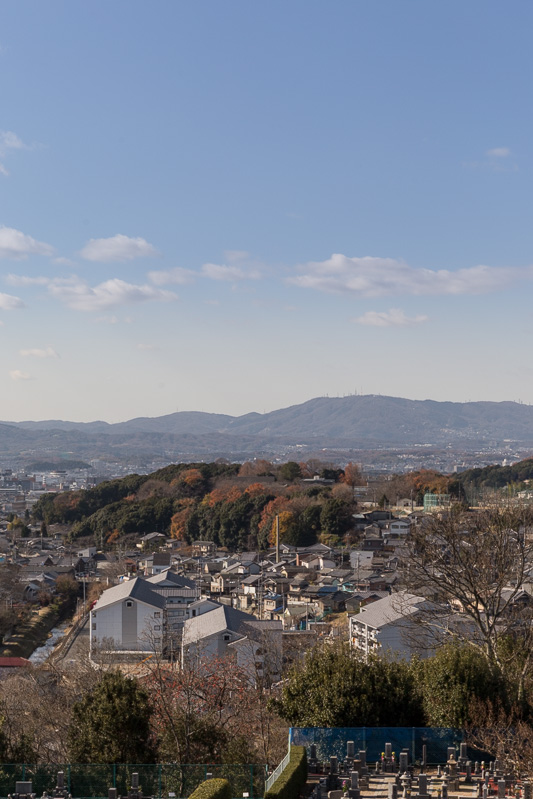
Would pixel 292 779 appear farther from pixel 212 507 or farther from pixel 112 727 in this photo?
pixel 212 507

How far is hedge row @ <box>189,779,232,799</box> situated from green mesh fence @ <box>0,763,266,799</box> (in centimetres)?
99

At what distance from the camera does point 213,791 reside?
6.81m

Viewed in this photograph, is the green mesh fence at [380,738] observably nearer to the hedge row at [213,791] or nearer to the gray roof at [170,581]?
the hedge row at [213,791]

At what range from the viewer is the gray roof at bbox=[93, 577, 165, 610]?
67.6 feet

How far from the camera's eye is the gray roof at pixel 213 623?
679 inches

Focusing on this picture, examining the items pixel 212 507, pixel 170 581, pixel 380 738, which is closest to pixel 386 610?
pixel 170 581

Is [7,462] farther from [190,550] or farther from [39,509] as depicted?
[190,550]

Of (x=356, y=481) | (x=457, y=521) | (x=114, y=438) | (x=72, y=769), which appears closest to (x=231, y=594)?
(x=457, y=521)

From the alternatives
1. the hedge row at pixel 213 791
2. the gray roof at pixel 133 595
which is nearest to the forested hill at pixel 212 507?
the gray roof at pixel 133 595

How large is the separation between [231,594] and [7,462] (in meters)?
130

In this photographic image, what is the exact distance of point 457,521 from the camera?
11.5m

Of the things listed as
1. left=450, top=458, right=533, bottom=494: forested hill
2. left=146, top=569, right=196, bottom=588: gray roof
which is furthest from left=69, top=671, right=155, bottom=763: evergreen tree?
left=450, top=458, right=533, bottom=494: forested hill

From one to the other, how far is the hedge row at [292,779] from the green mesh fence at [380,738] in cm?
53

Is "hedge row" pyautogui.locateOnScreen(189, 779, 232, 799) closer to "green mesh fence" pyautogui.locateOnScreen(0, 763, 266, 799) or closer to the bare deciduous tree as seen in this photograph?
"green mesh fence" pyautogui.locateOnScreen(0, 763, 266, 799)
